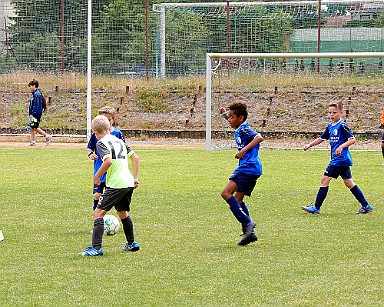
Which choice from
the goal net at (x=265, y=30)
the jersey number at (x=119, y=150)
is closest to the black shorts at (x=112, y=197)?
the jersey number at (x=119, y=150)

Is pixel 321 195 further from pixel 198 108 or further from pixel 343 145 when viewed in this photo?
pixel 198 108

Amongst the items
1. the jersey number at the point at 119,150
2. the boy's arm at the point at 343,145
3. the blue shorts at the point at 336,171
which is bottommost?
the blue shorts at the point at 336,171

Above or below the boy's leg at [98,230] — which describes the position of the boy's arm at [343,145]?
above

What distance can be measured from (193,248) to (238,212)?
26.5 inches

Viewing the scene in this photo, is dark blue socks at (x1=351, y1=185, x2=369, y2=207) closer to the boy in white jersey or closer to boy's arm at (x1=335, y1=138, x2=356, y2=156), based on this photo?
boy's arm at (x1=335, y1=138, x2=356, y2=156)

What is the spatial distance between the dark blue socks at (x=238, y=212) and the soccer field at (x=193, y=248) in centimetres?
27

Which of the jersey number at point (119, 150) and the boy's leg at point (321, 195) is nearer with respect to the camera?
the jersey number at point (119, 150)

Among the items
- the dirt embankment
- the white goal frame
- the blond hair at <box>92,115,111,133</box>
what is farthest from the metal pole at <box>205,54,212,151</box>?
the blond hair at <box>92,115,111,133</box>

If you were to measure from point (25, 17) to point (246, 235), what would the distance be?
2147cm

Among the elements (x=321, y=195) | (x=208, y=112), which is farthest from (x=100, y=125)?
(x=208, y=112)

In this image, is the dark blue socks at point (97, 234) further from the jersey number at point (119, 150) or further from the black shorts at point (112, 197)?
the jersey number at point (119, 150)

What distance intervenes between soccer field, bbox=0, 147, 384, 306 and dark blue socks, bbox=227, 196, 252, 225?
0.27 meters

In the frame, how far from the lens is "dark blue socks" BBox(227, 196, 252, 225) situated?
28.0ft

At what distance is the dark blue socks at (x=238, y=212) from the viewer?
28.0 feet
